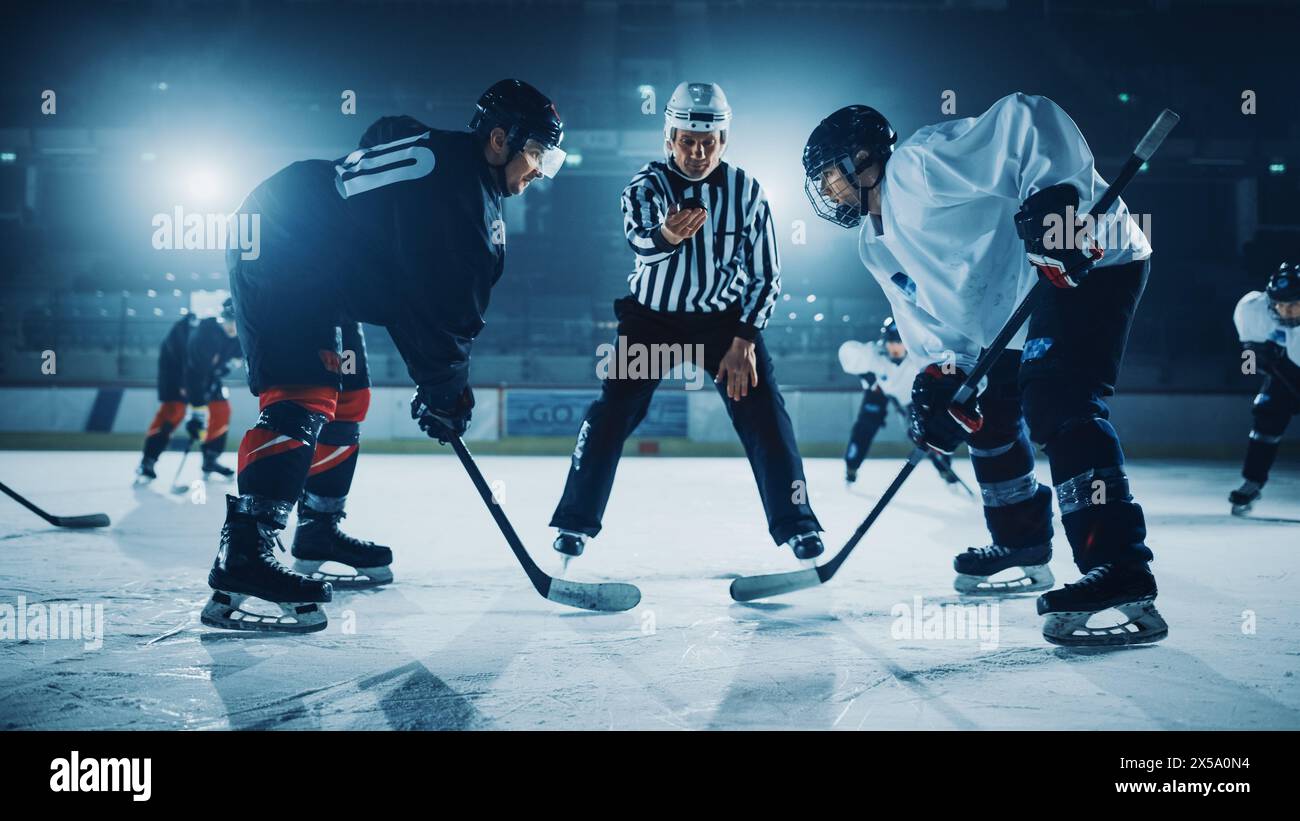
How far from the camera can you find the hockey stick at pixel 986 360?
1921mm

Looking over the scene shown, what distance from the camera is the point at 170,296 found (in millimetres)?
13602

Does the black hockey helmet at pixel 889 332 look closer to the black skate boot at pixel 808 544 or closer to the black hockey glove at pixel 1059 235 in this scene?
the black skate boot at pixel 808 544

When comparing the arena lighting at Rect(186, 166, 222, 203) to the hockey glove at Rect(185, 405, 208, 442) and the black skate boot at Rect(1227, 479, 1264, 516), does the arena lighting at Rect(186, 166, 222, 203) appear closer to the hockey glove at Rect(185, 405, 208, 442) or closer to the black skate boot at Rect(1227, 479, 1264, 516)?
the hockey glove at Rect(185, 405, 208, 442)

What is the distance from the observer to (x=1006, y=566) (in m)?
2.44

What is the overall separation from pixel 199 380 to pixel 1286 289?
7.02 m

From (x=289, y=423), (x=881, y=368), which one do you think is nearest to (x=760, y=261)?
(x=289, y=423)

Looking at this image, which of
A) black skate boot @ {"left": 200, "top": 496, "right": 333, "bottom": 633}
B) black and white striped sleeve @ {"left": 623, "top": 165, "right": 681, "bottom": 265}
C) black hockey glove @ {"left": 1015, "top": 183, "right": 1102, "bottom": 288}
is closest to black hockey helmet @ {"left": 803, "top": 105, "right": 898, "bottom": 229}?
black and white striped sleeve @ {"left": 623, "top": 165, "right": 681, "bottom": 265}

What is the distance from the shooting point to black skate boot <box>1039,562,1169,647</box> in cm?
177

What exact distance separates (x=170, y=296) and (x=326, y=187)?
13.4 metres

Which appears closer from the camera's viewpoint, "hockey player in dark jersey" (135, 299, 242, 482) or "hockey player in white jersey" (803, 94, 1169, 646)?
"hockey player in white jersey" (803, 94, 1169, 646)

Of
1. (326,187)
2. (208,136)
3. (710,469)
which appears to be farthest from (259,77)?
(326,187)

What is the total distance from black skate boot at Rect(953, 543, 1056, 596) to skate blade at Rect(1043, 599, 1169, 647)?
0.59 m

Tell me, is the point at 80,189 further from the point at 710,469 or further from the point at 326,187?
the point at 326,187

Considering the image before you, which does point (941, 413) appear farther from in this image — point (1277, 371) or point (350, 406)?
point (1277, 371)
